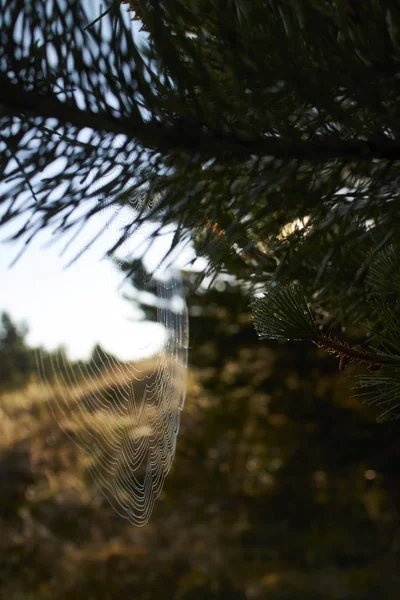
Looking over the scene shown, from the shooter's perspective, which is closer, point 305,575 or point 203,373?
point 203,373

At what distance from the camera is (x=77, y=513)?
5234mm

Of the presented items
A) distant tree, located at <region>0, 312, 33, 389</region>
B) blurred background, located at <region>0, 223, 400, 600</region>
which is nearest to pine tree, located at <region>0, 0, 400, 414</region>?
blurred background, located at <region>0, 223, 400, 600</region>

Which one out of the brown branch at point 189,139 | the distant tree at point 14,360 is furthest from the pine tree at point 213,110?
the distant tree at point 14,360

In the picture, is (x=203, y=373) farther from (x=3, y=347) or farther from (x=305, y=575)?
(x=3, y=347)

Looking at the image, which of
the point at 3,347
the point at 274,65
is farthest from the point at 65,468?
the point at 274,65

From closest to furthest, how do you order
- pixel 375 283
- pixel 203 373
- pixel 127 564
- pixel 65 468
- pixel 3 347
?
pixel 375 283, pixel 203 373, pixel 127 564, pixel 65 468, pixel 3 347

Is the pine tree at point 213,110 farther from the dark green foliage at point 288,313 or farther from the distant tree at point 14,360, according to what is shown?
the distant tree at point 14,360

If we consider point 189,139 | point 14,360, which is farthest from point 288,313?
point 14,360

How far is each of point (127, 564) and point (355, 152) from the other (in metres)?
4.61

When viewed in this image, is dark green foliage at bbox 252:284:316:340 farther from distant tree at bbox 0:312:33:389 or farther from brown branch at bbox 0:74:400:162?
distant tree at bbox 0:312:33:389

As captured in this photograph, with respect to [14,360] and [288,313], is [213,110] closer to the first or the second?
[288,313]

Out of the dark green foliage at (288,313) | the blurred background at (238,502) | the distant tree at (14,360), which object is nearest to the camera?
→ the dark green foliage at (288,313)

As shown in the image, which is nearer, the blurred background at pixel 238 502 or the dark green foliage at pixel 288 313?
the dark green foliage at pixel 288 313

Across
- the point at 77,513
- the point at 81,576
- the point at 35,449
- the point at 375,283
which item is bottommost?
A: the point at 81,576
